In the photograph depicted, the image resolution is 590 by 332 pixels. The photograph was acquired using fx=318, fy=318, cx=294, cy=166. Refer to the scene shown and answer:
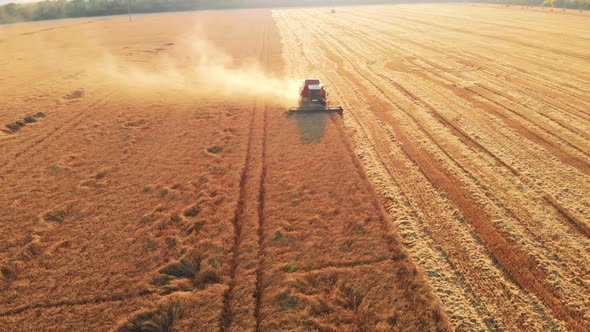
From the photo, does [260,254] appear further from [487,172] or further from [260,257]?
[487,172]

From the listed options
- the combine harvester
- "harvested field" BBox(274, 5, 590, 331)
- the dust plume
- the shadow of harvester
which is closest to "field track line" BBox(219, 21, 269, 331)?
the shadow of harvester

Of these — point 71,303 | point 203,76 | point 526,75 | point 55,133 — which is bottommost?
point 71,303

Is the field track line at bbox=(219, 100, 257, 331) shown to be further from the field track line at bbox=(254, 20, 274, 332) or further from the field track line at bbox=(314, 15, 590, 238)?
the field track line at bbox=(314, 15, 590, 238)

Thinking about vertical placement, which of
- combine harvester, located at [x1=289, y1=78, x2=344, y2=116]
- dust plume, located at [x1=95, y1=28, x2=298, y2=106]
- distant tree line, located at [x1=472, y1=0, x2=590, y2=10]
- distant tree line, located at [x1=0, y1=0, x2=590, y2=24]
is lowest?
combine harvester, located at [x1=289, y1=78, x2=344, y2=116]

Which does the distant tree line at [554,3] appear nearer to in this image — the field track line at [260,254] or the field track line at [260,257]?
the field track line at [260,254]

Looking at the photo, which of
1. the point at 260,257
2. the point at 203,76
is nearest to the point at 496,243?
the point at 260,257

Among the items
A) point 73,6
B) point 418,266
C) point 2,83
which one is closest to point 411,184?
point 418,266

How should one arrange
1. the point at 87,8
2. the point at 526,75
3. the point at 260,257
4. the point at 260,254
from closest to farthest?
the point at 260,257, the point at 260,254, the point at 526,75, the point at 87,8
